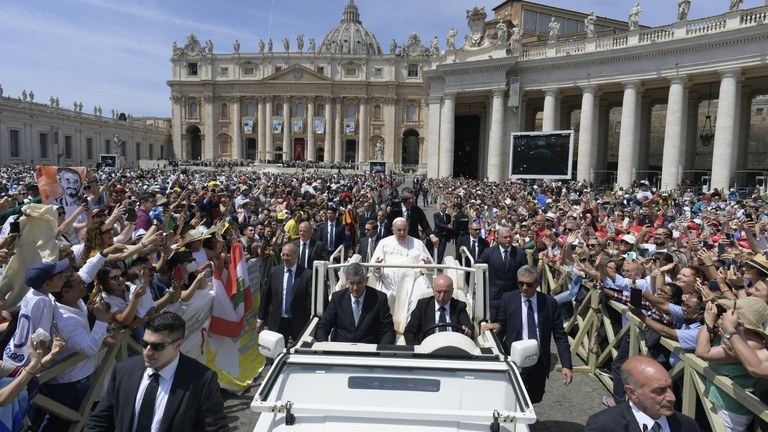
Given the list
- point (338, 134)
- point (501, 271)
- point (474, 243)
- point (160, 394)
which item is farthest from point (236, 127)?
point (160, 394)

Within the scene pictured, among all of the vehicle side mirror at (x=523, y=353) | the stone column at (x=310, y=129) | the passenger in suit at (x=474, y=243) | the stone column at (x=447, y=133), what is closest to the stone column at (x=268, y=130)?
the stone column at (x=310, y=129)

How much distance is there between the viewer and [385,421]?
306 centimetres

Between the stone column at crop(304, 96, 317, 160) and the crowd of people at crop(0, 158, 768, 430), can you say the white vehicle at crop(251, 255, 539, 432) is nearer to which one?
the crowd of people at crop(0, 158, 768, 430)

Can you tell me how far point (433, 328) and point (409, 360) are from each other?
1.32 meters

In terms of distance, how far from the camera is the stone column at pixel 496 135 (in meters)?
37.3

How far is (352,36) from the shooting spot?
123312 mm

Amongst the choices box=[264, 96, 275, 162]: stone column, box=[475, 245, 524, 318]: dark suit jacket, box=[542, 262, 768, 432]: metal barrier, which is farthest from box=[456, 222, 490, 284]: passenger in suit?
box=[264, 96, 275, 162]: stone column

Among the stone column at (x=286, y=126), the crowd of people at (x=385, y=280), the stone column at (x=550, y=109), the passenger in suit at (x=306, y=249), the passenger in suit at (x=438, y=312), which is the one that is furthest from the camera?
the stone column at (x=286, y=126)

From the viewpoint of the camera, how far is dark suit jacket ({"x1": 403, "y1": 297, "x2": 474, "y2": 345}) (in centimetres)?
509

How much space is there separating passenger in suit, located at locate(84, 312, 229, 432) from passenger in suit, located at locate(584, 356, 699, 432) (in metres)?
2.27

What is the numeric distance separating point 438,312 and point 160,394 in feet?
9.01

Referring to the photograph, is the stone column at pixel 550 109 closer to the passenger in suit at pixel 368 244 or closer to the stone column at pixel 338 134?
the passenger in suit at pixel 368 244

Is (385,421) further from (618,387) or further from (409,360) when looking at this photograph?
(618,387)

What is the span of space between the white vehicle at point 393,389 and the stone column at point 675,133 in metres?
30.8
